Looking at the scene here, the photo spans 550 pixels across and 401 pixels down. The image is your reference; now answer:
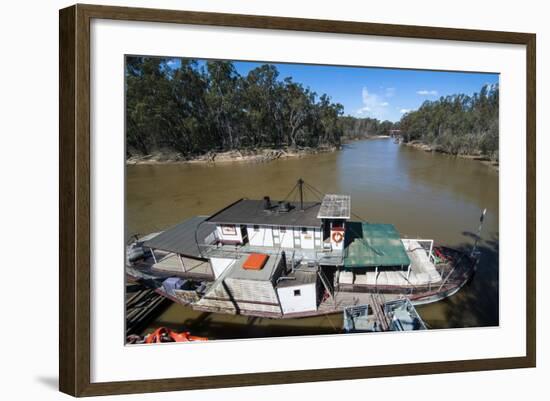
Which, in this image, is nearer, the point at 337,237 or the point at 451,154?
the point at 451,154

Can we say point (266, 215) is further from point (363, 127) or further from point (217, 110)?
point (363, 127)

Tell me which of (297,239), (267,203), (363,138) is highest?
(363,138)

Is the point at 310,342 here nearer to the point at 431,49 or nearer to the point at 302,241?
the point at 302,241

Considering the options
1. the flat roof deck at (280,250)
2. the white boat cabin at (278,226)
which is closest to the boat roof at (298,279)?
the flat roof deck at (280,250)

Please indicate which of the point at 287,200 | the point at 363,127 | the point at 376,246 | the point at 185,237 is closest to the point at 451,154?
the point at 363,127

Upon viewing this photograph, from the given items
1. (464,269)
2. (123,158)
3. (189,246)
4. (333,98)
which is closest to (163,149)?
(123,158)

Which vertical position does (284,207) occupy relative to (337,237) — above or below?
above

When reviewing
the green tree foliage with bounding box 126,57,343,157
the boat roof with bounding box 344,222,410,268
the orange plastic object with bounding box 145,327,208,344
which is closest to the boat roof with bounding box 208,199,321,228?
the boat roof with bounding box 344,222,410,268

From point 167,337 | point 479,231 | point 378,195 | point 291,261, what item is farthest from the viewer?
point 291,261
